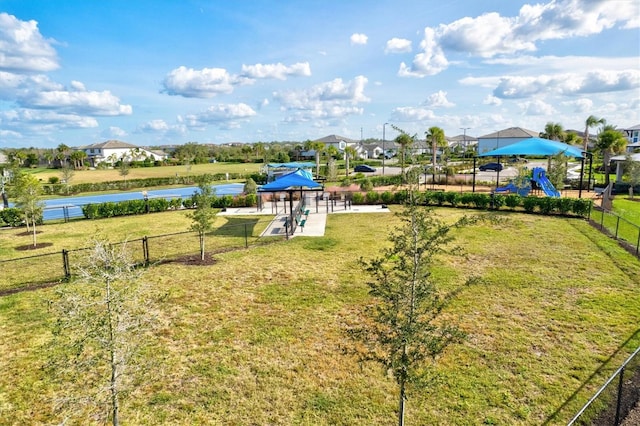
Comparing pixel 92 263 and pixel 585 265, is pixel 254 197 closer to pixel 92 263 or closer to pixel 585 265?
pixel 585 265

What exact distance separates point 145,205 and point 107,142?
305ft

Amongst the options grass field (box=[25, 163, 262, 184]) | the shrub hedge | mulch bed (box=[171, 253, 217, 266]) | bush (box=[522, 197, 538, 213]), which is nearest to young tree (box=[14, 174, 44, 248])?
mulch bed (box=[171, 253, 217, 266])

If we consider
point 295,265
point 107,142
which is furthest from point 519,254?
point 107,142

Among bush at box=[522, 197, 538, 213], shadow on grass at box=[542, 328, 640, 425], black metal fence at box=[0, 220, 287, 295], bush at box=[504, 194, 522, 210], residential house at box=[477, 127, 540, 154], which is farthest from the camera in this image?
residential house at box=[477, 127, 540, 154]

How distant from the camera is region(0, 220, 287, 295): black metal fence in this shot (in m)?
11.3

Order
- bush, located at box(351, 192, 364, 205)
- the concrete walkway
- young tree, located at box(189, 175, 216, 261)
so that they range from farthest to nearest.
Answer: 1. bush, located at box(351, 192, 364, 205)
2. the concrete walkway
3. young tree, located at box(189, 175, 216, 261)

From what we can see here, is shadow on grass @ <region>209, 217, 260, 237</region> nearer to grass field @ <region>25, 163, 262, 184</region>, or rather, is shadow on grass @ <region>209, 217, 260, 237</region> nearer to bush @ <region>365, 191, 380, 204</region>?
bush @ <region>365, 191, 380, 204</region>

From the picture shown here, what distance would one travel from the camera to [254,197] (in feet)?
83.0

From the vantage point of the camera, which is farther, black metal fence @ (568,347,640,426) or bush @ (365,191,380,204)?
bush @ (365,191,380,204)

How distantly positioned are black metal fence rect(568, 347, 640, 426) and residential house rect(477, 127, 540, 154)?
97.4 metres

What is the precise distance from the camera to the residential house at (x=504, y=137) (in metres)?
92.9

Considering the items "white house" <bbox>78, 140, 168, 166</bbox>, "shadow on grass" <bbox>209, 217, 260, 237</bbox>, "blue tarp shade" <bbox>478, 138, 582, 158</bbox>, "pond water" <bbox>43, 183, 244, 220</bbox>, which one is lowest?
"shadow on grass" <bbox>209, 217, 260, 237</bbox>

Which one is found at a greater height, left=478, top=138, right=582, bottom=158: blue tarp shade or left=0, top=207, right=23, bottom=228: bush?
left=478, top=138, right=582, bottom=158: blue tarp shade

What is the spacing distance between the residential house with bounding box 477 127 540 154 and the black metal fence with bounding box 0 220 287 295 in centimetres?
9155
